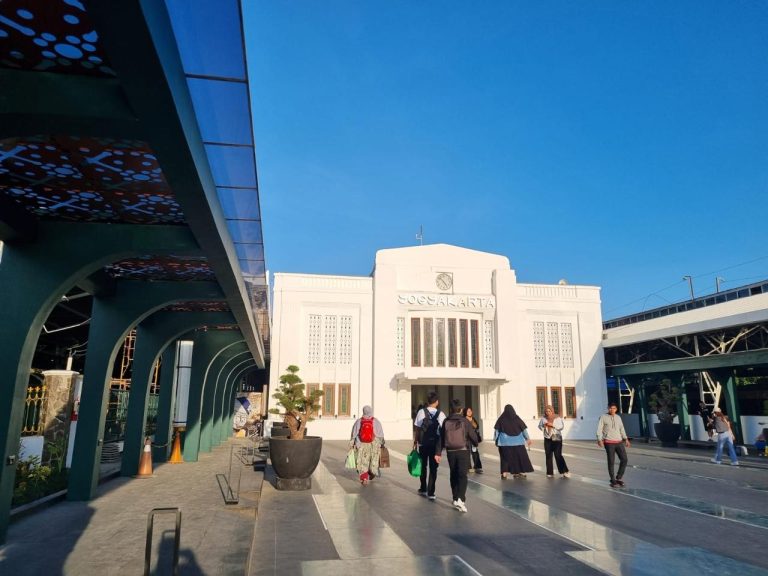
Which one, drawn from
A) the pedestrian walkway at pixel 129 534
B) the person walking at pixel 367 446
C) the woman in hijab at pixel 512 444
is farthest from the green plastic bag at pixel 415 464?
the pedestrian walkway at pixel 129 534

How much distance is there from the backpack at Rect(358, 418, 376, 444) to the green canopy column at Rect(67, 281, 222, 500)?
12.2 feet

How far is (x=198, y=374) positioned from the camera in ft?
54.1

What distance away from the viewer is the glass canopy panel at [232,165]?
5.19 metres

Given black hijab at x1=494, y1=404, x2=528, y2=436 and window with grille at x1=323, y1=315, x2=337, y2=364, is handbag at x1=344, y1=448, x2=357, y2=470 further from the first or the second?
window with grille at x1=323, y1=315, x2=337, y2=364

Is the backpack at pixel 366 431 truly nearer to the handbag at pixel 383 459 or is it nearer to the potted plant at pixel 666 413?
the handbag at pixel 383 459

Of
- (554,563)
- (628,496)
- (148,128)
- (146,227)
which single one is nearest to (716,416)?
(628,496)

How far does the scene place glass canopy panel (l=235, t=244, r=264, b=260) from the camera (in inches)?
330

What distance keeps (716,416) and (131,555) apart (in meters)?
16.1

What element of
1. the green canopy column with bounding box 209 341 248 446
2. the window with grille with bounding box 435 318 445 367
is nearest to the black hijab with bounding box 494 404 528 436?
the green canopy column with bounding box 209 341 248 446

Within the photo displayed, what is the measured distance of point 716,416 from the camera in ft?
51.7

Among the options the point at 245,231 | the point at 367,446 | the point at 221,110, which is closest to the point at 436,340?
the point at 367,446

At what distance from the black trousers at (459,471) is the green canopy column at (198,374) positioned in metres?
10.3

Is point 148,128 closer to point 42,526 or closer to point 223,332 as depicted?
point 42,526

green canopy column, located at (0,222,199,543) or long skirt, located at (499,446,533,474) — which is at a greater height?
green canopy column, located at (0,222,199,543)
